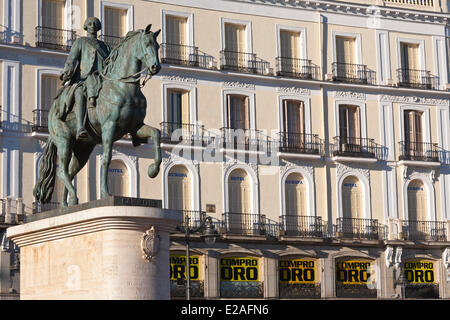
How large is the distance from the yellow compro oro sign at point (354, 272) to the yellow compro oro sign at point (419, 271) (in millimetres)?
1648

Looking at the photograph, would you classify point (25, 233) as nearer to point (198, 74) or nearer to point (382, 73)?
point (198, 74)

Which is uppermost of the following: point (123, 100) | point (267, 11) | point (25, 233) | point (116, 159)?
point (267, 11)

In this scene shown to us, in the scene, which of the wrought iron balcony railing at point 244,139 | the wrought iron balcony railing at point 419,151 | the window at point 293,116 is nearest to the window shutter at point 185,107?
the wrought iron balcony railing at point 244,139

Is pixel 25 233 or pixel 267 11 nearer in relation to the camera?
pixel 25 233

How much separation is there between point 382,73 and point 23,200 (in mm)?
16733

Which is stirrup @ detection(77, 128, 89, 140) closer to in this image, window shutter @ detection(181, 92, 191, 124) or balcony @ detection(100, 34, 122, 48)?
balcony @ detection(100, 34, 122, 48)

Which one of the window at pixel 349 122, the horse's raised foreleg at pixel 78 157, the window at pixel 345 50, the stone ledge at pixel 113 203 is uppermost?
the window at pixel 345 50

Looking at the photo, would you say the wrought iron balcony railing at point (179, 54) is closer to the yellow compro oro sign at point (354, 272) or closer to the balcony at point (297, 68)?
the balcony at point (297, 68)

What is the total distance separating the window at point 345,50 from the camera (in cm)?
4816

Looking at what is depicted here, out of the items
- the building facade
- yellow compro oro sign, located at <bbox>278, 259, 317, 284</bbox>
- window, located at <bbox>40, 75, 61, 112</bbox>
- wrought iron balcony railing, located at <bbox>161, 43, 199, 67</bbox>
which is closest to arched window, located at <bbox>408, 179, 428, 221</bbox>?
the building facade

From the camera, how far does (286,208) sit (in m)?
45.8

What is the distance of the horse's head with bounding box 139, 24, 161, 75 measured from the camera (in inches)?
781
